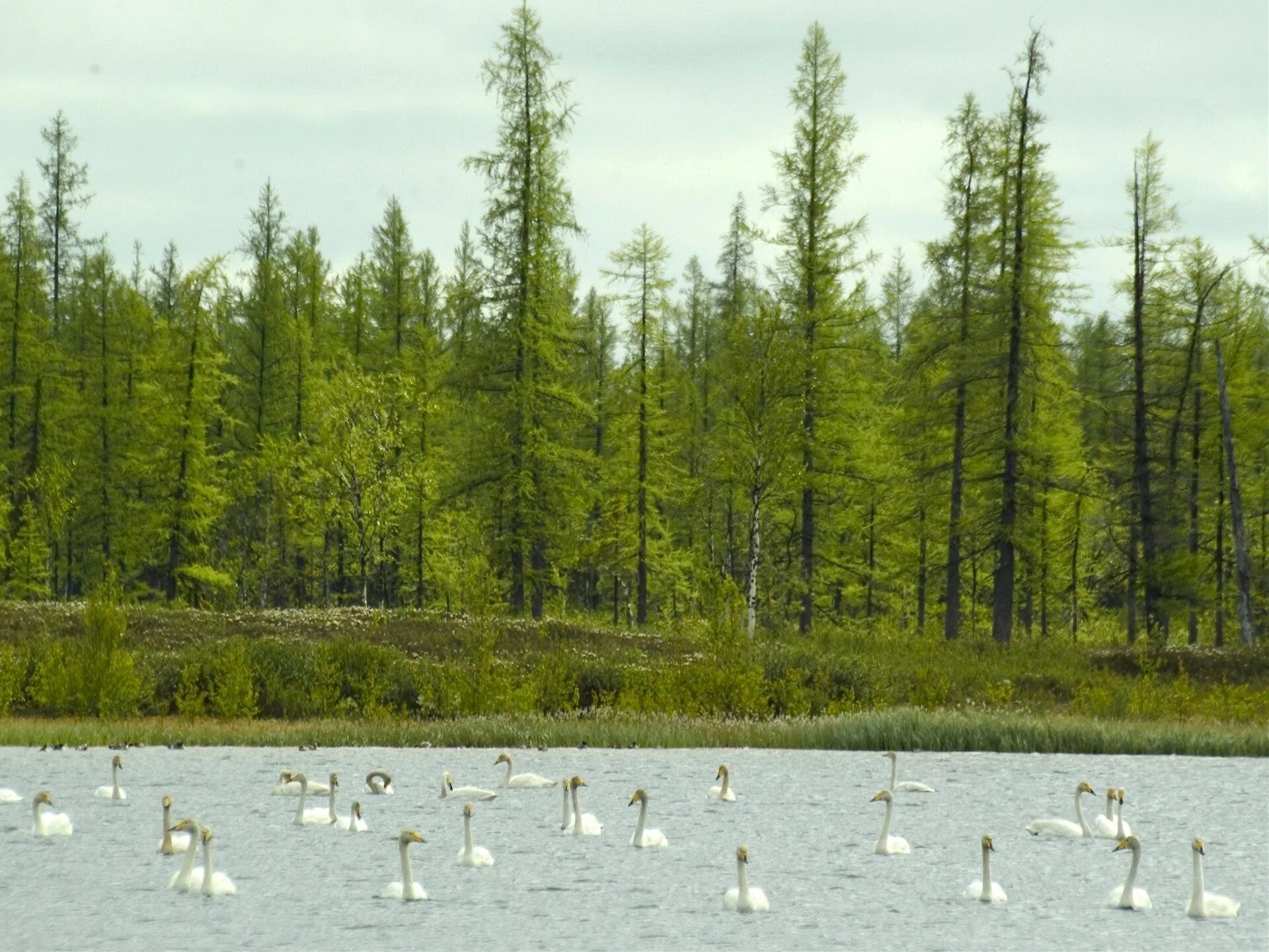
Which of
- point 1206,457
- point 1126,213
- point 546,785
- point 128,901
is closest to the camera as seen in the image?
point 128,901

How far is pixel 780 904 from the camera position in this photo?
30.0ft

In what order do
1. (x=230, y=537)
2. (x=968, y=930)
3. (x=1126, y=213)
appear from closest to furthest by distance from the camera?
(x=968, y=930), (x=1126, y=213), (x=230, y=537)

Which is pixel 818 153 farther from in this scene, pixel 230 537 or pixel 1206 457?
pixel 230 537

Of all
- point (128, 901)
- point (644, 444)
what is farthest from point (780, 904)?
point (644, 444)

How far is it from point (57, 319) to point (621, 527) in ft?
84.5

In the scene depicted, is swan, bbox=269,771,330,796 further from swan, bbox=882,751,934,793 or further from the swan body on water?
the swan body on water

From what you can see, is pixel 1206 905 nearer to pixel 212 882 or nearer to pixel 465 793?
pixel 212 882

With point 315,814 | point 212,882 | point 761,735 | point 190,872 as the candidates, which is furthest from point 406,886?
point 761,735

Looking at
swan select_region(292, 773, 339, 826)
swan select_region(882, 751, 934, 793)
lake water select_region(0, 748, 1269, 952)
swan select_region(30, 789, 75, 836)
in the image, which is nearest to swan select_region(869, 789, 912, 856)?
lake water select_region(0, 748, 1269, 952)

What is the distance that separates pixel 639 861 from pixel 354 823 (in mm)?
2686

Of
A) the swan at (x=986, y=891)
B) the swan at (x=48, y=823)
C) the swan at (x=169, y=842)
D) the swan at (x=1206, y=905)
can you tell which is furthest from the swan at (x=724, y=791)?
the swan at (x=48, y=823)

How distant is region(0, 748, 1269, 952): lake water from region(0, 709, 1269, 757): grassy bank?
4.76 feet

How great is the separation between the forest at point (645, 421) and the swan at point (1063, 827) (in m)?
12.8

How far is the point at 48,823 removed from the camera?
38.0 ft
